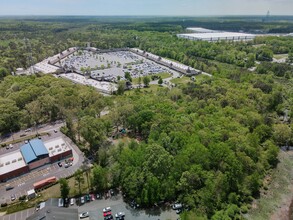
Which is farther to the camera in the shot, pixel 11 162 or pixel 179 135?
pixel 11 162

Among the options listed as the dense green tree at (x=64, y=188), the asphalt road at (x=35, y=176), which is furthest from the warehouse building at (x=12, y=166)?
the dense green tree at (x=64, y=188)

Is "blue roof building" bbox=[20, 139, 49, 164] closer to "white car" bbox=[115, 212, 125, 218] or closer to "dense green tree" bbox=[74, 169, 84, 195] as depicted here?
"dense green tree" bbox=[74, 169, 84, 195]

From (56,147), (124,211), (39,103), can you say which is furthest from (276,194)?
(39,103)

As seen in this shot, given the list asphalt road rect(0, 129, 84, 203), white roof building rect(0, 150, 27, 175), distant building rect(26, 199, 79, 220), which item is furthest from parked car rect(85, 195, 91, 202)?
white roof building rect(0, 150, 27, 175)

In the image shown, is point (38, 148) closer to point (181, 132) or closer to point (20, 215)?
point (20, 215)

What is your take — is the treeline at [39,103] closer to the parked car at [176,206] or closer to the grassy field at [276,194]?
the parked car at [176,206]

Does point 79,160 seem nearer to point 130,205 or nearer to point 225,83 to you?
point 130,205
